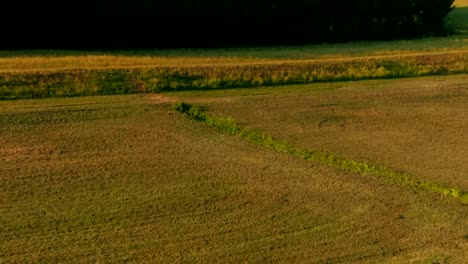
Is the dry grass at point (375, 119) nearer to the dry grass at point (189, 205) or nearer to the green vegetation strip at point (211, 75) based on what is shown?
the green vegetation strip at point (211, 75)

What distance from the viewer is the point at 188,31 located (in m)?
28.6

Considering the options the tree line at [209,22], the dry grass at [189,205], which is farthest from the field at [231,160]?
the tree line at [209,22]

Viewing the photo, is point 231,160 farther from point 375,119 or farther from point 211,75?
point 211,75

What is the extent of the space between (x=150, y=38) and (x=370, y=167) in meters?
15.0

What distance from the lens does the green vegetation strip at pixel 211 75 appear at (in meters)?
18.8

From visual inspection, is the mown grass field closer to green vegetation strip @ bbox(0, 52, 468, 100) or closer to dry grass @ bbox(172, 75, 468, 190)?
green vegetation strip @ bbox(0, 52, 468, 100)

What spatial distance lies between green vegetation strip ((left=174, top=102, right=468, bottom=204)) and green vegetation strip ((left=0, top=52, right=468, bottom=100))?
7.05 feet

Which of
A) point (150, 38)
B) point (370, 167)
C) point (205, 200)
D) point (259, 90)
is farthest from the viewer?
point (150, 38)

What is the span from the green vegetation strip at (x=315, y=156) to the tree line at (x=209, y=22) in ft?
32.4

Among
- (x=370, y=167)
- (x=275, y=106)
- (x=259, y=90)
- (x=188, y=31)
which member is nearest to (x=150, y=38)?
(x=188, y=31)

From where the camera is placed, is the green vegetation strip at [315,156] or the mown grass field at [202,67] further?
the mown grass field at [202,67]

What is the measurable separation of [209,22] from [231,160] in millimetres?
15536

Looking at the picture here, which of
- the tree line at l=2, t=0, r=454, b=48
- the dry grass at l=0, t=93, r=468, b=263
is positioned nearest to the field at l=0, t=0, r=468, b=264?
the dry grass at l=0, t=93, r=468, b=263

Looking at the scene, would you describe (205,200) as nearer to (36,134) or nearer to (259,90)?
(36,134)
